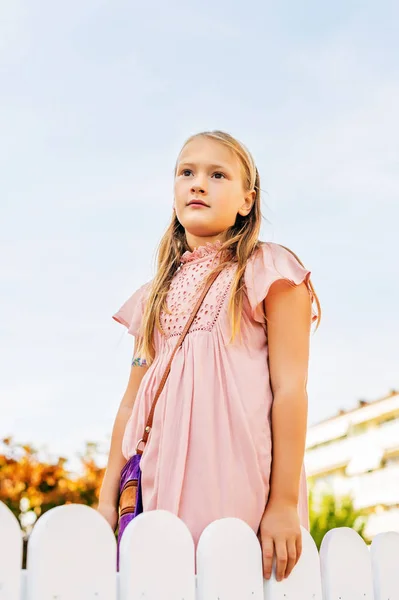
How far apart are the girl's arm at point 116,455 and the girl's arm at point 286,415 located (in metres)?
0.48

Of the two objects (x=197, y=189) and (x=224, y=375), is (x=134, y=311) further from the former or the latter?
(x=224, y=375)

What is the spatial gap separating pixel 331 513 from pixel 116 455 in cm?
3655

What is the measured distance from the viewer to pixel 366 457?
43.4 metres

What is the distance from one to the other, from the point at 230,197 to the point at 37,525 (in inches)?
46.9

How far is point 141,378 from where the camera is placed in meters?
2.62

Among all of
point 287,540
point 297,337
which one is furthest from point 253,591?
point 297,337

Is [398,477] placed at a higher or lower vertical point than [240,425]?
higher

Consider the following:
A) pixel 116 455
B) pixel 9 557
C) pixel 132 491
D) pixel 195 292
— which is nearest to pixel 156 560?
pixel 9 557

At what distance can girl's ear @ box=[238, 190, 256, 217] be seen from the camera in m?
2.65

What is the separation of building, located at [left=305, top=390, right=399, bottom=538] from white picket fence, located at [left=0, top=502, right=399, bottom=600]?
39946 mm

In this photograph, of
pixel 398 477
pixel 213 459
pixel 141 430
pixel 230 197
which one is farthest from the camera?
pixel 398 477

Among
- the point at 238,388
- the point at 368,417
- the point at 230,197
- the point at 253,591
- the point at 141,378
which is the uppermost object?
→ the point at 368,417

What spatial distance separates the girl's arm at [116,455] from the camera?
7.95 ft

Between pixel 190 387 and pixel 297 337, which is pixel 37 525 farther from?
pixel 297 337
